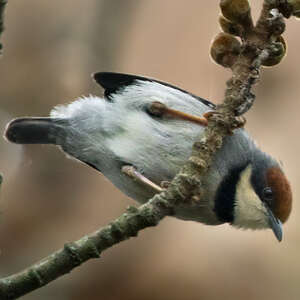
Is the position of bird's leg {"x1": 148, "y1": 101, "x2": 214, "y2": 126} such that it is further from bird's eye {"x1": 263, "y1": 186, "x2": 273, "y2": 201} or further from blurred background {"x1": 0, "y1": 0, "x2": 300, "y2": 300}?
blurred background {"x1": 0, "y1": 0, "x2": 300, "y2": 300}

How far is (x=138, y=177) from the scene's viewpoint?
3.44 meters

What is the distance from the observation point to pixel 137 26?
635cm

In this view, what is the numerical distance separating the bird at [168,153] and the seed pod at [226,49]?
81cm

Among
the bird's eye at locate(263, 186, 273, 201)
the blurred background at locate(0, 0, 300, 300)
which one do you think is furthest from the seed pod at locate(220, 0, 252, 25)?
the blurred background at locate(0, 0, 300, 300)

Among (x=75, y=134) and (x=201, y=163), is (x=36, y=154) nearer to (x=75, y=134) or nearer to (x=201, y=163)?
(x=75, y=134)

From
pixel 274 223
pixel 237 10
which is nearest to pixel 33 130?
pixel 274 223

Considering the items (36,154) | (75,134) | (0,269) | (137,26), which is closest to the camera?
(75,134)

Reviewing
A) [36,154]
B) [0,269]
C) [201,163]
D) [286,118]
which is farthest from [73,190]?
[201,163]

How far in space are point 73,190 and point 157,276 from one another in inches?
42.1

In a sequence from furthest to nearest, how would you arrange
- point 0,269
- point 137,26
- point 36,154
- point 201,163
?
point 137,26
point 36,154
point 0,269
point 201,163

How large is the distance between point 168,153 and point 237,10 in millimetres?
1207

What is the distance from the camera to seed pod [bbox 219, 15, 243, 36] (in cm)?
237

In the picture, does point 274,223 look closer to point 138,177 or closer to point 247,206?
point 247,206

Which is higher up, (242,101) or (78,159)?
(242,101)
